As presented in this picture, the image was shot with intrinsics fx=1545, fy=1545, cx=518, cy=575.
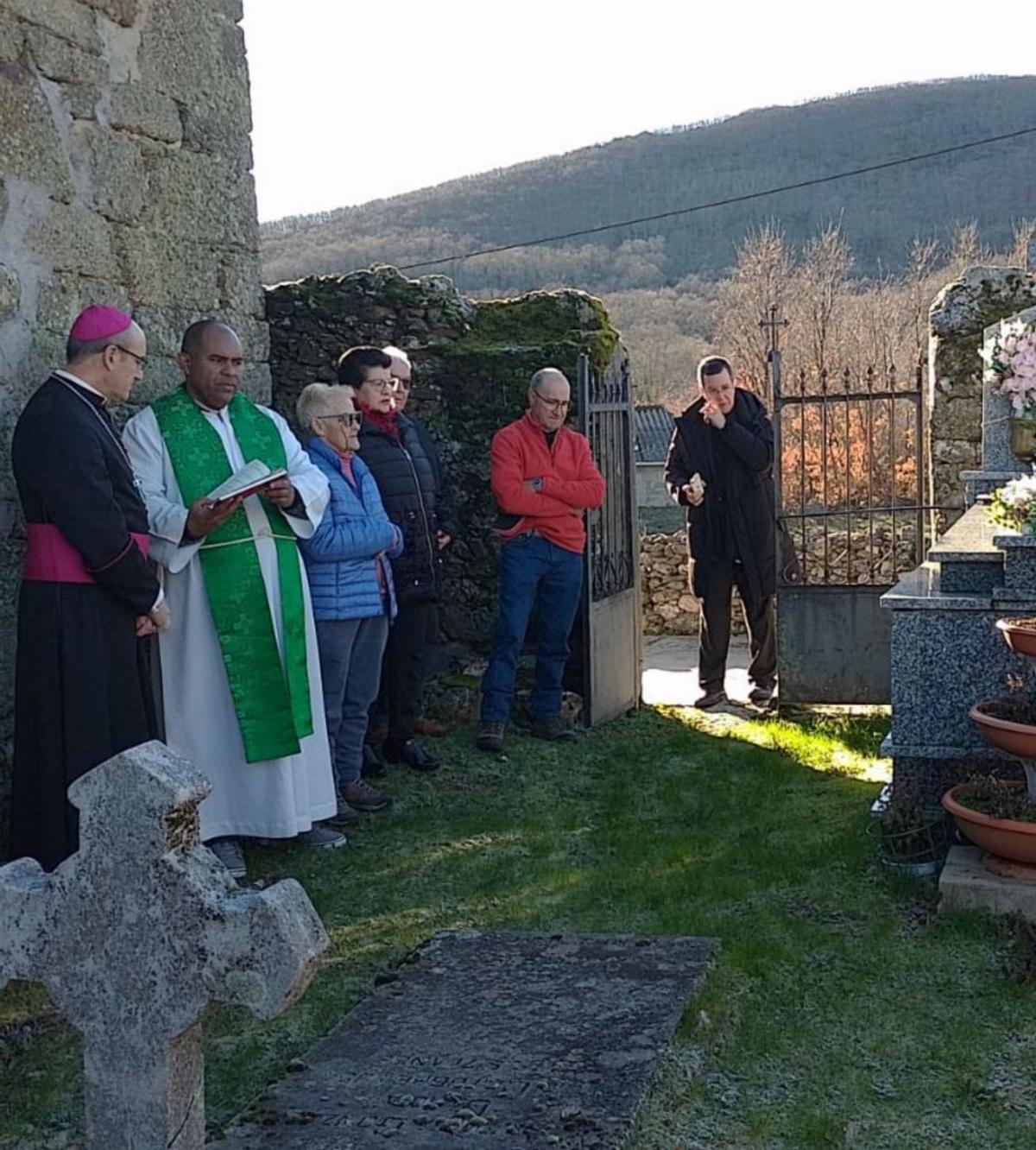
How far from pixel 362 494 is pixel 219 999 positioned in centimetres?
373

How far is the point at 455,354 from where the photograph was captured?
8000 millimetres

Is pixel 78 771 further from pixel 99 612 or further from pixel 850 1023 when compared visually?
pixel 850 1023

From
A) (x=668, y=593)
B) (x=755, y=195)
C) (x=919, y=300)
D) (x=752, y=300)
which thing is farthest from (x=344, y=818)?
(x=755, y=195)

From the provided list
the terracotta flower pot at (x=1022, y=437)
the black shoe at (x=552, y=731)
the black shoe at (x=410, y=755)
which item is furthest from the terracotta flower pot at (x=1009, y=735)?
the black shoe at (x=552, y=731)

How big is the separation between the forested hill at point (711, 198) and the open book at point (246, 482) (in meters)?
38.3

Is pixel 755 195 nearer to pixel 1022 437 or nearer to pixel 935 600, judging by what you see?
pixel 1022 437

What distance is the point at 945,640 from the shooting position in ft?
17.5

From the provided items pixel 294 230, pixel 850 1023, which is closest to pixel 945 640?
pixel 850 1023

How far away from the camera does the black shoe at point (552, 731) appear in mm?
7559

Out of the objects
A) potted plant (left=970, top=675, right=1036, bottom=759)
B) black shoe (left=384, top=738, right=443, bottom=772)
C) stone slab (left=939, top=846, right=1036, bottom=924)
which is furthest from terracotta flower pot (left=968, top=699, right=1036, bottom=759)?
black shoe (left=384, top=738, right=443, bottom=772)

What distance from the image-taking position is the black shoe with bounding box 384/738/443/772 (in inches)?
270

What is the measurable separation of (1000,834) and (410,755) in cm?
294

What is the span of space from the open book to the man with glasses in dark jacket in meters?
1.35

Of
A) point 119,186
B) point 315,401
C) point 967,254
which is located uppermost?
point 967,254
